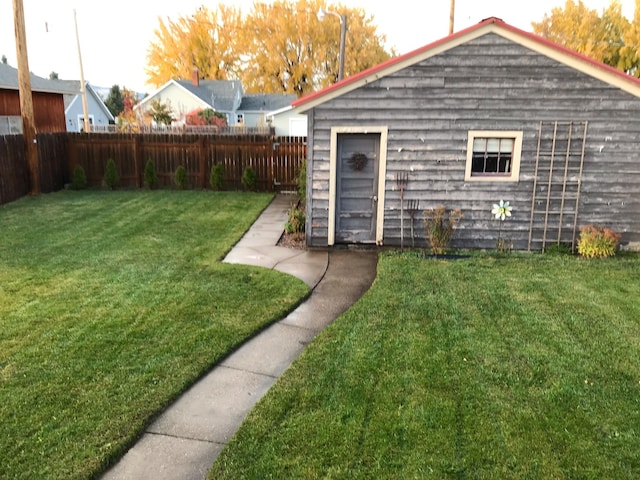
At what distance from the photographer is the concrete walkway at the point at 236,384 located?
12.0 ft

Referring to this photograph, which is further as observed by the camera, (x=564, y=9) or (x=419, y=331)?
(x=564, y=9)

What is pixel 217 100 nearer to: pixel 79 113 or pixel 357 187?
pixel 79 113

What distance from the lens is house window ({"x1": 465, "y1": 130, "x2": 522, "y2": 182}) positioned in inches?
367

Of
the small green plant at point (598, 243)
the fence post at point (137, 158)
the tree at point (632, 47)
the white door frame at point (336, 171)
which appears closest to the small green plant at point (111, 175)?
the fence post at point (137, 158)

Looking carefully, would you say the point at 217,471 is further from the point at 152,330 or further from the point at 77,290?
the point at 77,290

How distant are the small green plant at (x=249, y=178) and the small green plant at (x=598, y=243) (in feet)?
35.8

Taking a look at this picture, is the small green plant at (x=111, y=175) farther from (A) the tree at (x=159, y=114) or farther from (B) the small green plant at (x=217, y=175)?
(A) the tree at (x=159, y=114)

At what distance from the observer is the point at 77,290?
695 cm

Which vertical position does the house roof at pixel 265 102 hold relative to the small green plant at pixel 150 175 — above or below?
above

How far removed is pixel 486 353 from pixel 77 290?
5086 mm

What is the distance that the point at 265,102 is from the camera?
44281 mm

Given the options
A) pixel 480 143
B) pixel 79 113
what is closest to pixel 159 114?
pixel 79 113

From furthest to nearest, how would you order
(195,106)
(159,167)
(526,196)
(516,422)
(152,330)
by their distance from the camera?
1. (195,106)
2. (159,167)
3. (526,196)
4. (152,330)
5. (516,422)

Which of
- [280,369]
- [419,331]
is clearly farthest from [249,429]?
[419,331]
